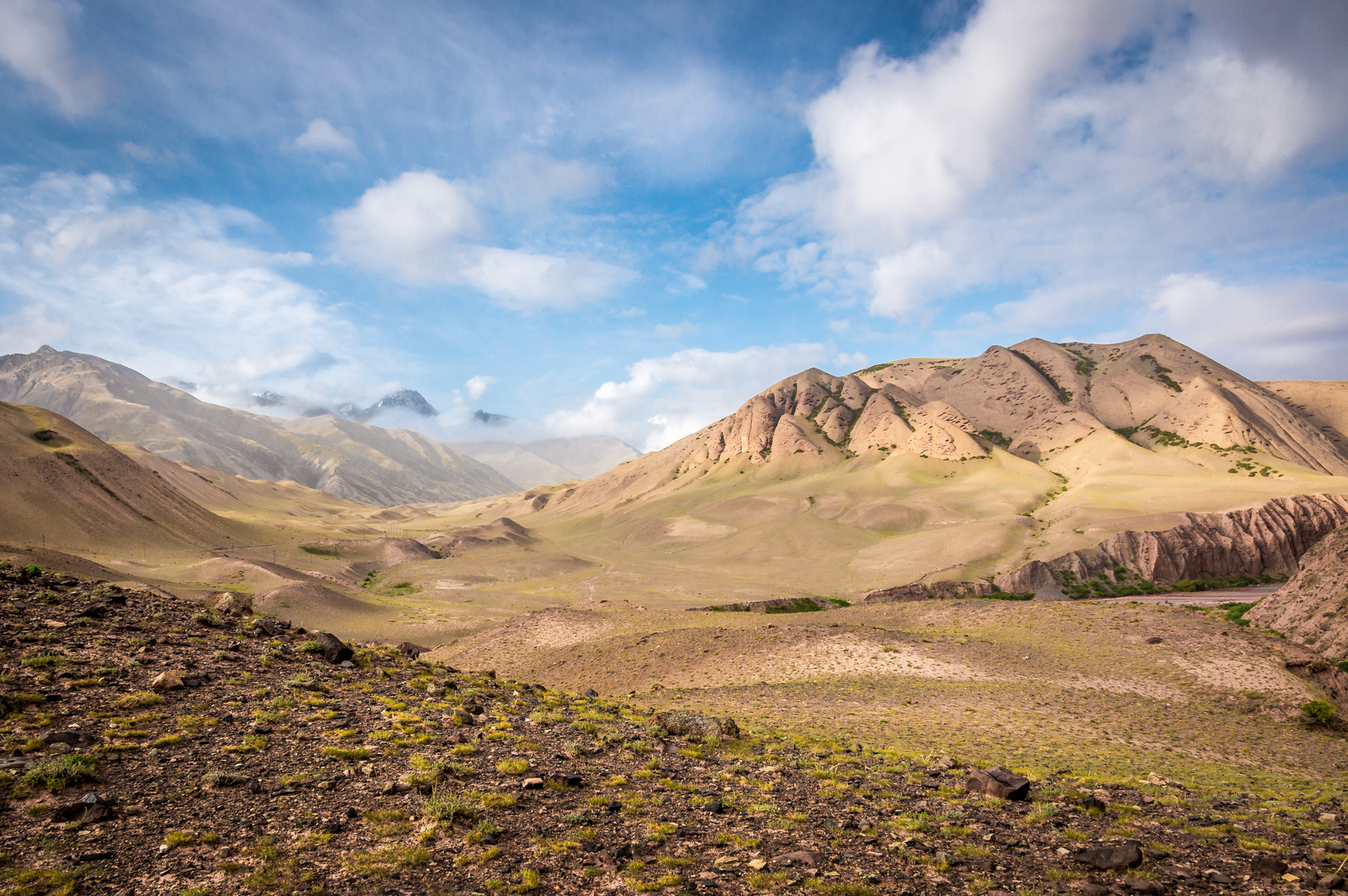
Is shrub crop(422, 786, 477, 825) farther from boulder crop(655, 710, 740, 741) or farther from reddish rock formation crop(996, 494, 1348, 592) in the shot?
reddish rock formation crop(996, 494, 1348, 592)

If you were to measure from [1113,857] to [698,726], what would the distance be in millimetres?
9822

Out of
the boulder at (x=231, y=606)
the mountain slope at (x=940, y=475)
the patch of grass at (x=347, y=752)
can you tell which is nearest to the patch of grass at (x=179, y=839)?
the patch of grass at (x=347, y=752)

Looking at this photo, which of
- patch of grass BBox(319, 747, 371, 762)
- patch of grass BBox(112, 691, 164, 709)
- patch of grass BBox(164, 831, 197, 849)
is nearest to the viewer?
patch of grass BBox(164, 831, 197, 849)

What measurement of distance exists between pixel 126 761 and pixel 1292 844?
20.3 meters

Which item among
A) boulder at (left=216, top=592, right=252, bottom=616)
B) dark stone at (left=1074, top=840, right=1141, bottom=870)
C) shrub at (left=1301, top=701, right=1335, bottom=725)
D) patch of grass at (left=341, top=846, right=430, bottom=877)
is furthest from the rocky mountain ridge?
patch of grass at (left=341, top=846, right=430, bottom=877)

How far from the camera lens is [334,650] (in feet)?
61.3

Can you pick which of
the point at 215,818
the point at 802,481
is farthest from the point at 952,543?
the point at 215,818

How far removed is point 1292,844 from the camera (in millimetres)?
9977

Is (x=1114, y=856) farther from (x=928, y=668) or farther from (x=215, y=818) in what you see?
(x=928, y=668)

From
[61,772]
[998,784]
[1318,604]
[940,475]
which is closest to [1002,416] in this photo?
[940,475]

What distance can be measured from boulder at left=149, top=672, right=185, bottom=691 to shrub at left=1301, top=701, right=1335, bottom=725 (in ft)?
116

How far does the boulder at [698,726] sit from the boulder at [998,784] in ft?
19.7

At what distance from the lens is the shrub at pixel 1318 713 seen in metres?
20.4

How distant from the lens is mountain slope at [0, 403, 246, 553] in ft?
197
